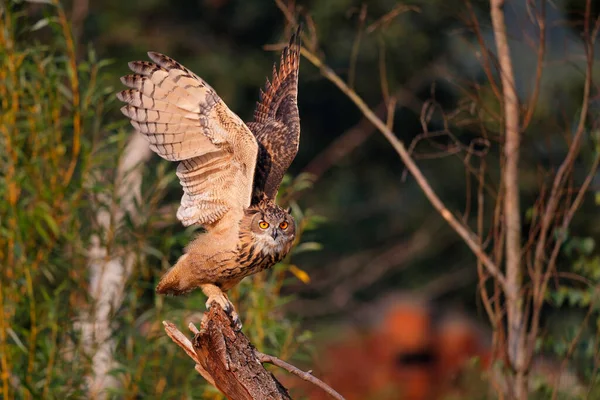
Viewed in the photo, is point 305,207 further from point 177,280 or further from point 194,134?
point 194,134

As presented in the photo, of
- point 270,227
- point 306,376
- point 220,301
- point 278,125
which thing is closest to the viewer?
point 306,376

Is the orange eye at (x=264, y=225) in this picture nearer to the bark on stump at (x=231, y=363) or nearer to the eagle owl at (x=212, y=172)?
the eagle owl at (x=212, y=172)

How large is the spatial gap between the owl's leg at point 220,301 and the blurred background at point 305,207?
98 cm

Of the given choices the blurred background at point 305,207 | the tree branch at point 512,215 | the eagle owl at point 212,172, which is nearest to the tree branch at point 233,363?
the eagle owl at point 212,172

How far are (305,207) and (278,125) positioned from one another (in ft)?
31.6

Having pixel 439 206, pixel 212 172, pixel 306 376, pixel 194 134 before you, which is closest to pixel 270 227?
pixel 212 172

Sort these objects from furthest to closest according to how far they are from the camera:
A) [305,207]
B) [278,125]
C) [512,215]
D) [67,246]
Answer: [305,207]
[67,246]
[512,215]
[278,125]

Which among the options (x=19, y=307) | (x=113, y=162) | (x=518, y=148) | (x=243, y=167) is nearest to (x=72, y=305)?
(x=19, y=307)

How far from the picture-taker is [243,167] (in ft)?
13.3

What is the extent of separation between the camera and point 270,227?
4.08 m

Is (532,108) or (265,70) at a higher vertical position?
(532,108)

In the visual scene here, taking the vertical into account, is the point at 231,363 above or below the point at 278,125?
below

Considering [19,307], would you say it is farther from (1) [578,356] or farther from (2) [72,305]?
(1) [578,356]

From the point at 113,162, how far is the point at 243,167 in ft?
5.22
